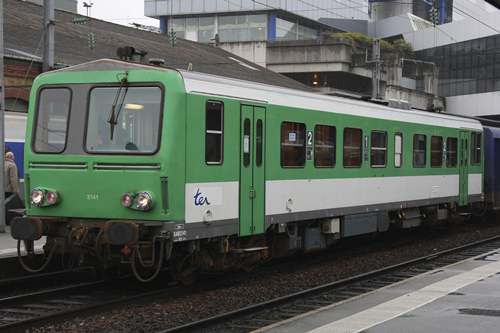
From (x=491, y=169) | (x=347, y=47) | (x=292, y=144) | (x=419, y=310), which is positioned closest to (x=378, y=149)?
(x=292, y=144)

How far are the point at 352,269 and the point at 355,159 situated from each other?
2163 millimetres

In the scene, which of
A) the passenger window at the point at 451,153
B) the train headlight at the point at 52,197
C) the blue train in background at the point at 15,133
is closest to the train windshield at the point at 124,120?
the train headlight at the point at 52,197

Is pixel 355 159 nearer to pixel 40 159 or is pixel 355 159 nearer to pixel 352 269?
pixel 352 269

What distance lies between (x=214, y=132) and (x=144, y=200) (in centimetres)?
149

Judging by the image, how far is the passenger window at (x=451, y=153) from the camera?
1664cm

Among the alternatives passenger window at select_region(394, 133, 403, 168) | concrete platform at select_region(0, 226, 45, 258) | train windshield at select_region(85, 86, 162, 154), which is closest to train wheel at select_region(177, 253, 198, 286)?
train windshield at select_region(85, 86, 162, 154)

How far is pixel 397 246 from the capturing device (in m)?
15.6

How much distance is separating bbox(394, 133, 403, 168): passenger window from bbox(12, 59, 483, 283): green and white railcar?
3.00m

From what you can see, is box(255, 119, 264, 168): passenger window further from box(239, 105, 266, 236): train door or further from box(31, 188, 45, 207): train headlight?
box(31, 188, 45, 207): train headlight

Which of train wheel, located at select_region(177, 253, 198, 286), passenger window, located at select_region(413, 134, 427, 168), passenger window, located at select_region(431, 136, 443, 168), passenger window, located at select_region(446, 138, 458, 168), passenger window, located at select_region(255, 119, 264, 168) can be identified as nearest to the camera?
train wheel, located at select_region(177, 253, 198, 286)

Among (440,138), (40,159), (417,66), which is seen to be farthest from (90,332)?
(417,66)

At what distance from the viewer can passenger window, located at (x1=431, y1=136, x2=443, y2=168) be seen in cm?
1593

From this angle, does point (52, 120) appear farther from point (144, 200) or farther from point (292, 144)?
point (292, 144)

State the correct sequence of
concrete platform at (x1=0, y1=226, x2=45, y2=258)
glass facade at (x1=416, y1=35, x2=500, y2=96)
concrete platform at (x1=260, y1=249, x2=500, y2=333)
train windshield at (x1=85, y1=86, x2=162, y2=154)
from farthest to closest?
glass facade at (x1=416, y1=35, x2=500, y2=96) → concrete platform at (x1=0, y1=226, x2=45, y2=258) → train windshield at (x1=85, y1=86, x2=162, y2=154) → concrete platform at (x1=260, y1=249, x2=500, y2=333)
